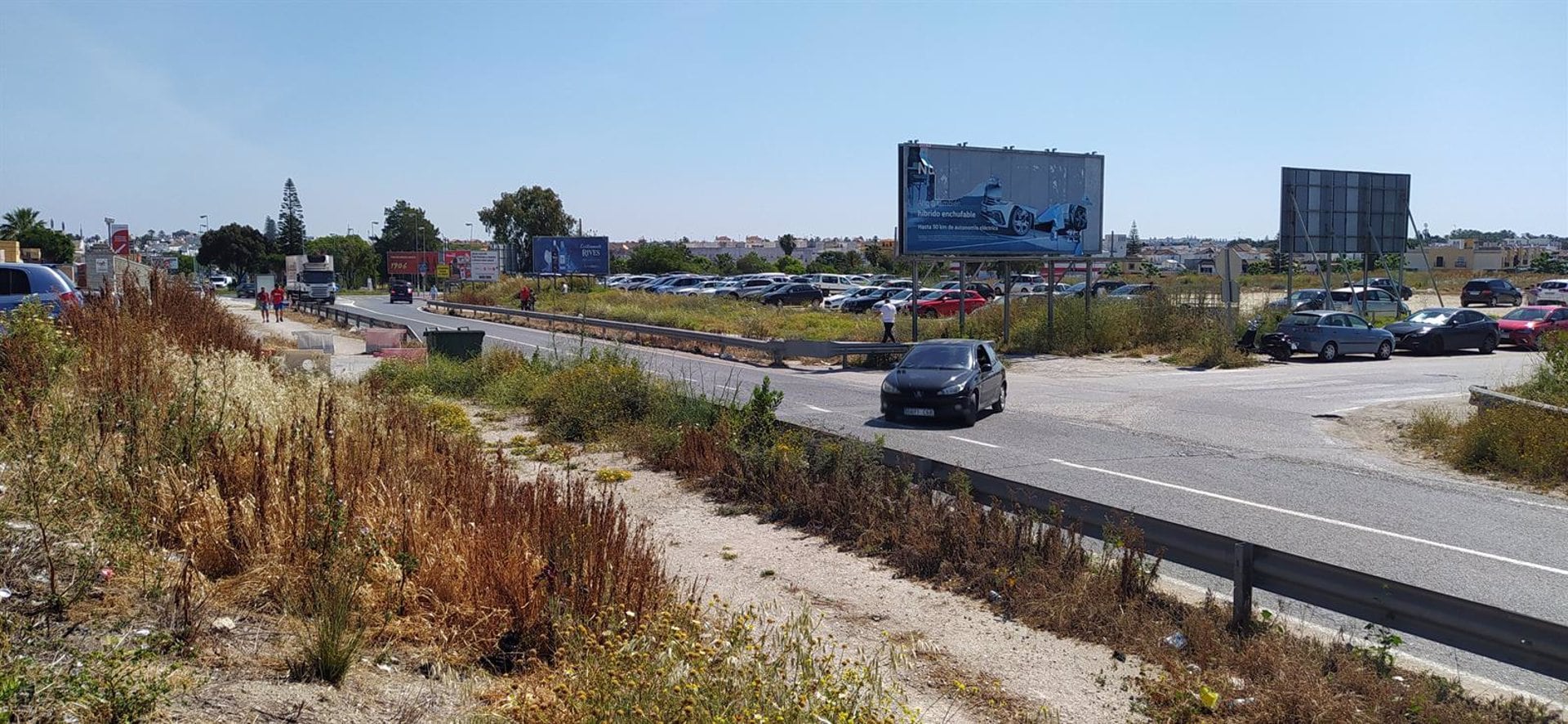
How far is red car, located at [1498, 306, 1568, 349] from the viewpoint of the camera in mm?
36375

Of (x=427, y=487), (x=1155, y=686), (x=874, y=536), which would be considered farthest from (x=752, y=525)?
(x=1155, y=686)

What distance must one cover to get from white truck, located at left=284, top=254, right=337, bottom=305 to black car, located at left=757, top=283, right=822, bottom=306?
1107 inches

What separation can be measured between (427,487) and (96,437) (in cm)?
217

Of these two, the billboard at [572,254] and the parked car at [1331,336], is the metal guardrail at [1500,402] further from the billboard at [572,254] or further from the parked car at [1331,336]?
the billboard at [572,254]

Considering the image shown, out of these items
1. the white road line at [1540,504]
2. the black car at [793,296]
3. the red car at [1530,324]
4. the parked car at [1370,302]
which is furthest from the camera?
the black car at [793,296]

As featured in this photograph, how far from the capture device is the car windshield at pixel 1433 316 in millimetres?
34938

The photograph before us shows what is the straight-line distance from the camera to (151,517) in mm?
6570

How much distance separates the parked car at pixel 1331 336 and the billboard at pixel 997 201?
20.7 feet

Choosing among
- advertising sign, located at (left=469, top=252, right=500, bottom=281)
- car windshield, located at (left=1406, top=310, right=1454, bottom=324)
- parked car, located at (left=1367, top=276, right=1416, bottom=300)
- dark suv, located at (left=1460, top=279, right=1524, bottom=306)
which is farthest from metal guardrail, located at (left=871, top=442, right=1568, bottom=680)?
advertising sign, located at (left=469, top=252, right=500, bottom=281)

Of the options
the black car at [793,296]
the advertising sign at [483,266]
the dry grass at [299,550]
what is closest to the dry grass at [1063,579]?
the dry grass at [299,550]

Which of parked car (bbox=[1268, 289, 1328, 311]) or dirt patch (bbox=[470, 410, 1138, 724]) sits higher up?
parked car (bbox=[1268, 289, 1328, 311])

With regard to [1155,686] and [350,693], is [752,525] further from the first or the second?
[350,693]

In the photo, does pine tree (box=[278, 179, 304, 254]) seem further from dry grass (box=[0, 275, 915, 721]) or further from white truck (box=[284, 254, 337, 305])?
dry grass (box=[0, 275, 915, 721])

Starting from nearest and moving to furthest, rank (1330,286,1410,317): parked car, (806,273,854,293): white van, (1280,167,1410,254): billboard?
1. (1280,167,1410,254): billboard
2. (1330,286,1410,317): parked car
3. (806,273,854,293): white van
